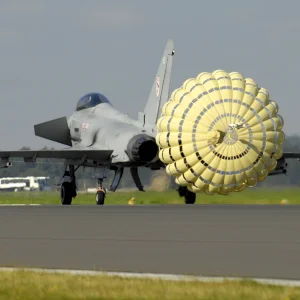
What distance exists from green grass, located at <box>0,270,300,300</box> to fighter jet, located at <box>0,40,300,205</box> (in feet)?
89.4

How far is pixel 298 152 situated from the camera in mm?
42344

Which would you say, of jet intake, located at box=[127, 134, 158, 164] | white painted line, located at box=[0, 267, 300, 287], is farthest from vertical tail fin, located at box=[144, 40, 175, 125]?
white painted line, located at box=[0, 267, 300, 287]

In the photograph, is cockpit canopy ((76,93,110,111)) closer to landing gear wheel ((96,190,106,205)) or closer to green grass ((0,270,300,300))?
landing gear wheel ((96,190,106,205))

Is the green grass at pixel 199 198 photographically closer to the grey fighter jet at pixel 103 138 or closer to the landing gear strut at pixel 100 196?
the grey fighter jet at pixel 103 138

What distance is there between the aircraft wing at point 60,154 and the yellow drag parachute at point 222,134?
841cm

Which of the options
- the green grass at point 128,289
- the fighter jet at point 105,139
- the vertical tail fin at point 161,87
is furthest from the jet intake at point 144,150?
the green grass at point 128,289

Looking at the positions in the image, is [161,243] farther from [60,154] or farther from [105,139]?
[105,139]

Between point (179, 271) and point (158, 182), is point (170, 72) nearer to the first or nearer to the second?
point (158, 182)

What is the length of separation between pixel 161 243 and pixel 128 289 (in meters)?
6.33

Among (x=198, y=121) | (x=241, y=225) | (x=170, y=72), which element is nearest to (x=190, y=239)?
(x=241, y=225)

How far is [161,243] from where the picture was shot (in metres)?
17.7

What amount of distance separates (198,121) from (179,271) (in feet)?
69.8

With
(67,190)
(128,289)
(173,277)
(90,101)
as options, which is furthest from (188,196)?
(128,289)

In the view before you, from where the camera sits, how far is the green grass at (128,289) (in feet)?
35.1
